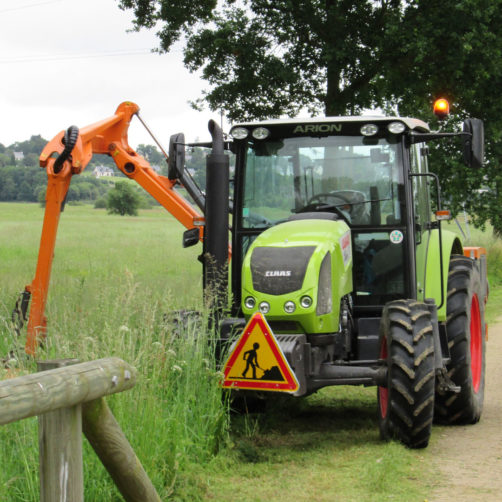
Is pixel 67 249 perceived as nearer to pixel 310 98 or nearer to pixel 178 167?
pixel 310 98

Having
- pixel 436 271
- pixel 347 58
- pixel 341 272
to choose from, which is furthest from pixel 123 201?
pixel 341 272

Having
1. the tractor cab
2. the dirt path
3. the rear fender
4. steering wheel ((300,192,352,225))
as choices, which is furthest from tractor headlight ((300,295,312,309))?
the rear fender

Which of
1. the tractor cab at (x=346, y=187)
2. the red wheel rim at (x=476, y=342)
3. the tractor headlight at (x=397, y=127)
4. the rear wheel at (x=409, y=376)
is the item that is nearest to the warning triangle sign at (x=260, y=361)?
the rear wheel at (x=409, y=376)

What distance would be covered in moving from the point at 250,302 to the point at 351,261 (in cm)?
109

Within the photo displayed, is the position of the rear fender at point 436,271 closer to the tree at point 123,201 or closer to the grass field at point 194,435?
the grass field at point 194,435

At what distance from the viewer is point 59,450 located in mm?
3441

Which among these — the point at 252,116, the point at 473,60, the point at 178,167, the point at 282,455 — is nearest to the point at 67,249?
the point at 252,116

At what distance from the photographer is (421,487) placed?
5.48 meters

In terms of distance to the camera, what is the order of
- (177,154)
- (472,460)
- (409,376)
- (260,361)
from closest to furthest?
(260,361)
(409,376)
(472,460)
(177,154)

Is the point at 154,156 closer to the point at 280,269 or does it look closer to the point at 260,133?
the point at 260,133

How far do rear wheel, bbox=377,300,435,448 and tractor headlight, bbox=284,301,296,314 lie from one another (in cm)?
67

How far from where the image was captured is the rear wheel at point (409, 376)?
6027 millimetres

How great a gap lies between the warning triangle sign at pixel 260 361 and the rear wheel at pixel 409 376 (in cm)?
71

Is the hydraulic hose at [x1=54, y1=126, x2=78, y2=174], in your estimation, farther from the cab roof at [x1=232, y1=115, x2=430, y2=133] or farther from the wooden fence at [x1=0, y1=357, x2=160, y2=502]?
the wooden fence at [x1=0, y1=357, x2=160, y2=502]
